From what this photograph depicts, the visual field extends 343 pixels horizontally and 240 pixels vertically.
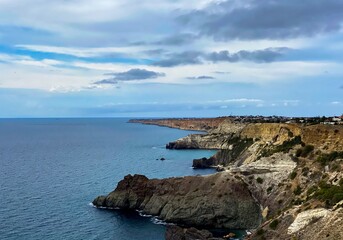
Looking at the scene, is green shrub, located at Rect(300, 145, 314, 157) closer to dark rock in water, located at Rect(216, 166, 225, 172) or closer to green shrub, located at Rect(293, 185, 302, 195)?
green shrub, located at Rect(293, 185, 302, 195)

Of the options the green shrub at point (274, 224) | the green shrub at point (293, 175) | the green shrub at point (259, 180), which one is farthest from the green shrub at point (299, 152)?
the green shrub at point (274, 224)

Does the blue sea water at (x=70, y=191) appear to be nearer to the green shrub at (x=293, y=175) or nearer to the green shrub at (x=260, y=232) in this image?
the green shrub at (x=260, y=232)

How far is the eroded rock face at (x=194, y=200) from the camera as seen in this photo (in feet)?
254

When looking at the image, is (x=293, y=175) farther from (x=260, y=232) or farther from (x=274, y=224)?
(x=260, y=232)

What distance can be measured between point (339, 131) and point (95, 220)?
47.9 m

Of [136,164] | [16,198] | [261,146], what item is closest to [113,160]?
[136,164]

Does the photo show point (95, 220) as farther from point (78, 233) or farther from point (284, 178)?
point (284, 178)

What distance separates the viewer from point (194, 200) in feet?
266

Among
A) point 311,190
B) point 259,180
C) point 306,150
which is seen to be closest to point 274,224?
point 311,190

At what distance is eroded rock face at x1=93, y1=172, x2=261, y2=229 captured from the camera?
77.4 metres

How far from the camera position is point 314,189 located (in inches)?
2726

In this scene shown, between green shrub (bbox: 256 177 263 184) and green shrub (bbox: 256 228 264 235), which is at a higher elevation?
green shrub (bbox: 256 177 263 184)

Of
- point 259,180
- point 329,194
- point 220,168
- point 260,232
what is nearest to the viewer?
point 329,194

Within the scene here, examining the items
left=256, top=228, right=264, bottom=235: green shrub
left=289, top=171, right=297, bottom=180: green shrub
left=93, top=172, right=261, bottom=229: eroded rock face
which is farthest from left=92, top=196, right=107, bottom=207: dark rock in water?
left=256, top=228, right=264, bottom=235: green shrub
